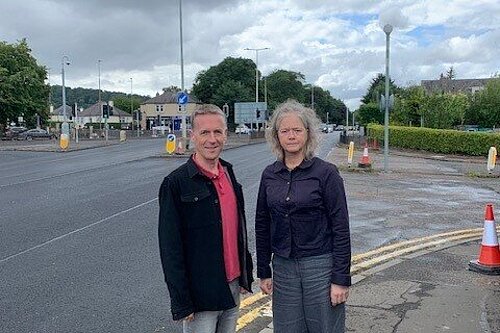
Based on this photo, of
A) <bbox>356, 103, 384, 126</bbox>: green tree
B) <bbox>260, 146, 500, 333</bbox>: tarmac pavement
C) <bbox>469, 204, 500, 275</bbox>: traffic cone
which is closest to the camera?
<bbox>260, 146, 500, 333</bbox>: tarmac pavement

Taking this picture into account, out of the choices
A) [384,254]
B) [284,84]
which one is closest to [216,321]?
[384,254]

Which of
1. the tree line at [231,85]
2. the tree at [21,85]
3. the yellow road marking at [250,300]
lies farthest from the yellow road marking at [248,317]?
the tree line at [231,85]

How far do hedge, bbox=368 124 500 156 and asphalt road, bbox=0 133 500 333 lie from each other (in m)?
11.8

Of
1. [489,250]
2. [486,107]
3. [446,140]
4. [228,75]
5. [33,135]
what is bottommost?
[489,250]

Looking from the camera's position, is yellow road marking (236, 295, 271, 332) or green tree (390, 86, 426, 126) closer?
yellow road marking (236, 295, 271, 332)

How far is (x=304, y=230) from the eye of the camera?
3.23 metres

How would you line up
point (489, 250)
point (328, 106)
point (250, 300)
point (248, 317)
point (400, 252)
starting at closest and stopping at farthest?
point (248, 317) < point (250, 300) < point (489, 250) < point (400, 252) < point (328, 106)

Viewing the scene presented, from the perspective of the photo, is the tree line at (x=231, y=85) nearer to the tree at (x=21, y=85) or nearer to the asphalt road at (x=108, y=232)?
the tree at (x=21, y=85)

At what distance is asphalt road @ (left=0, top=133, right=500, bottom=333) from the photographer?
5336 mm

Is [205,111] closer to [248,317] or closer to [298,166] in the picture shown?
[298,166]

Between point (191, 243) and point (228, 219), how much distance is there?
0.84ft

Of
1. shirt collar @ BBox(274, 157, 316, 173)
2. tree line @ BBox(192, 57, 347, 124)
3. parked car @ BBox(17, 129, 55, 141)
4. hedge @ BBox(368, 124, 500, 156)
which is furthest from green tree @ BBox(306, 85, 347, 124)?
shirt collar @ BBox(274, 157, 316, 173)

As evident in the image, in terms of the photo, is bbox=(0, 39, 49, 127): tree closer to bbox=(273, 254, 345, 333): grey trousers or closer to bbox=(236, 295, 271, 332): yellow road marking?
bbox=(236, 295, 271, 332): yellow road marking

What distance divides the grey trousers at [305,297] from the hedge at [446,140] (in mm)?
28927
